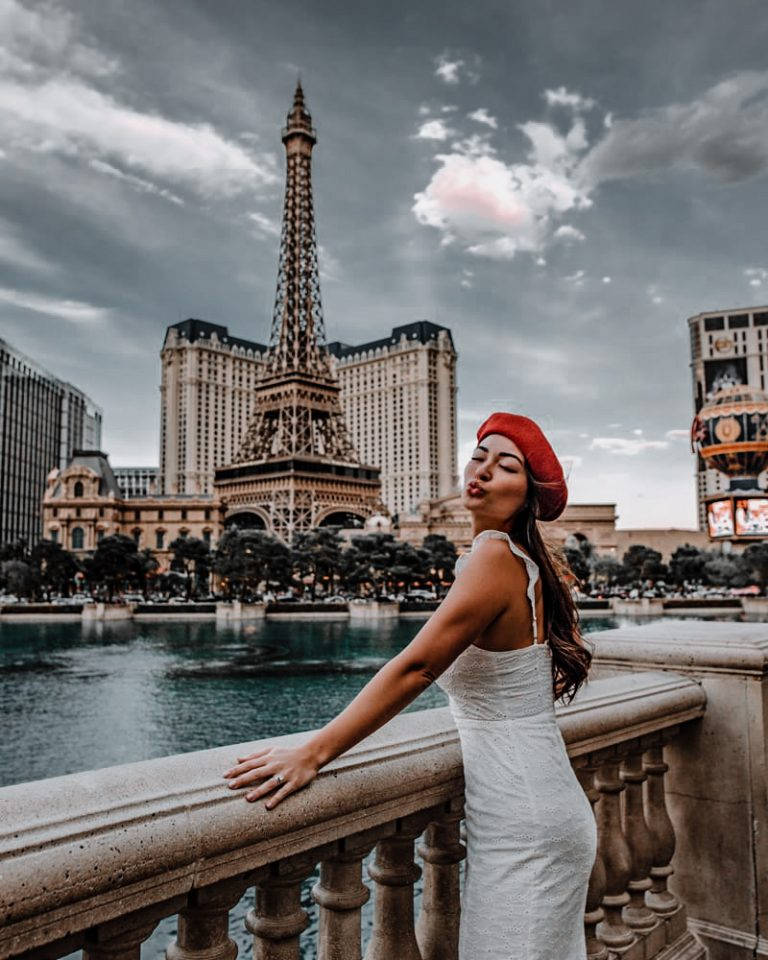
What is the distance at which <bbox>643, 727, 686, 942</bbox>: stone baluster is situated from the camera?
4449 millimetres

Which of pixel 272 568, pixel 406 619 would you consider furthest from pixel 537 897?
pixel 272 568

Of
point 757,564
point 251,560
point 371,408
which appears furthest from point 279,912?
point 371,408

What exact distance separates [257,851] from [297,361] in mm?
110403

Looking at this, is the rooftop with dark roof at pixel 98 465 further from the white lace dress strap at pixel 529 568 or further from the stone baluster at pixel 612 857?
the white lace dress strap at pixel 529 568

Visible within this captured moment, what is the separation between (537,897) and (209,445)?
173419 mm

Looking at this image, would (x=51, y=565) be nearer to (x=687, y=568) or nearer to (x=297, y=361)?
(x=297, y=361)

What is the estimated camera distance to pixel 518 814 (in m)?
2.57

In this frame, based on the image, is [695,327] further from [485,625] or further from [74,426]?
[485,625]

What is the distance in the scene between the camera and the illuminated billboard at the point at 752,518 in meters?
82.2

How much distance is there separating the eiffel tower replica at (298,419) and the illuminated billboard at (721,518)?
151 feet

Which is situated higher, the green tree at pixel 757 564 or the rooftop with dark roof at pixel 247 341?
the rooftop with dark roof at pixel 247 341

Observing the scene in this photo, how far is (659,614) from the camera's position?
2862 inches

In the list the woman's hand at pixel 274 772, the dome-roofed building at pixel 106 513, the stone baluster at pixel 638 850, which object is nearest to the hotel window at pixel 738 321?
the dome-roofed building at pixel 106 513

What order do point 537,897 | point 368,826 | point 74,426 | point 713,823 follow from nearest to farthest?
point 537,897 → point 368,826 → point 713,823 → point 74,426
